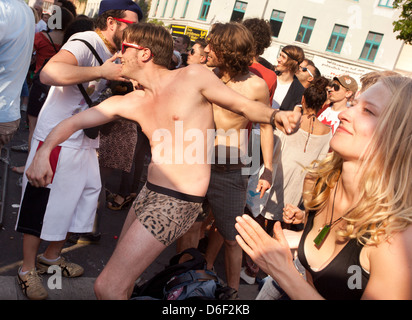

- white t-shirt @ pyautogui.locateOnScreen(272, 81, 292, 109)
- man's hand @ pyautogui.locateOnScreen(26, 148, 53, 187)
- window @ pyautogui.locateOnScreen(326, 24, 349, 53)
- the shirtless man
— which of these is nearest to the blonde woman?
the shirtless man

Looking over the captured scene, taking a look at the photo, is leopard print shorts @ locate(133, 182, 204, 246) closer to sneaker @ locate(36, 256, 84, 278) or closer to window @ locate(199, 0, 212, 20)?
sneaker @ locate(36, 256, 84, 278)

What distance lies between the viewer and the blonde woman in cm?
157

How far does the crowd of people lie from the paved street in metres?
0.12

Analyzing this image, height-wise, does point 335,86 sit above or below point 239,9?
below

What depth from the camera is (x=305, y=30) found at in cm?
2995

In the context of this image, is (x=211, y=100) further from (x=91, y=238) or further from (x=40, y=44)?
(x=40, y=44)

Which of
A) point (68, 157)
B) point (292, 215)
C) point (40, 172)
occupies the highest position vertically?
point (292, 215)

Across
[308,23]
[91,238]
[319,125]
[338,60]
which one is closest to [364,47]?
[338,60]

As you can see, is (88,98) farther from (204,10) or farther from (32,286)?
(204,10)

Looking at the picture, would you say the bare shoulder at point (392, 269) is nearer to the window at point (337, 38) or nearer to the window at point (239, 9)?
the window at point (337, 38)

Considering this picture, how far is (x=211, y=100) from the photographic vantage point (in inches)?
93.4

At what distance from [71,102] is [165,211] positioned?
133 cm

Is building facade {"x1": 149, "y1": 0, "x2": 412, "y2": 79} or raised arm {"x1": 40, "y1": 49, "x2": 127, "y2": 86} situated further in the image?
building facade {"x1": 149, "y1": 0, "x2": 412, "y2": 79}

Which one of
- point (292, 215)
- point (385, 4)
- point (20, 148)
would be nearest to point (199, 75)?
point (292, 215)
